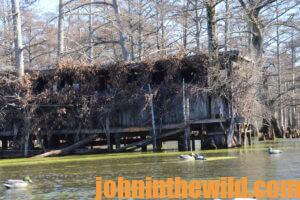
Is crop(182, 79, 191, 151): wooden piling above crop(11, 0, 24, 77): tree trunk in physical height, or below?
below

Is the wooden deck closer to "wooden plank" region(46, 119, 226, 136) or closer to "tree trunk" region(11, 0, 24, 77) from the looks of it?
"wooden plank" region(46, 119, 226, 136)

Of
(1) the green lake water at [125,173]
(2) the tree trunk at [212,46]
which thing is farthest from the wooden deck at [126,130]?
(1) the green lake water at [125,173]

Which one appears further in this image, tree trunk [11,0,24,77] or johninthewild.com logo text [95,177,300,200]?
tree trunk [11,0,24,77]

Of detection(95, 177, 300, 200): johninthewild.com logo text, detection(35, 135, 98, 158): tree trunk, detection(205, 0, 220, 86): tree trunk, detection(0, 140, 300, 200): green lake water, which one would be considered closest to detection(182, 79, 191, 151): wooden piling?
detection(205, 0, 220, 86): tree trunk

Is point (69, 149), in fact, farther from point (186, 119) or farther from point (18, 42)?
point (18, 42)

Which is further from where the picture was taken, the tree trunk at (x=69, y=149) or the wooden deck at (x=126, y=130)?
the wooden deck at (x=126, y=130)

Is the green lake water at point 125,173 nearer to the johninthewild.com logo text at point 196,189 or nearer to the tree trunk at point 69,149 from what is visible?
the johninthewild.com logo text at point 196,189

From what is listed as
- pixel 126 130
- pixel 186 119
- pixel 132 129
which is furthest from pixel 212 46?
pixel 126 130

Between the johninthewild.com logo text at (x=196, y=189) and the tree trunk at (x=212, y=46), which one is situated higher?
the tree trunk at (x=212, y=46)

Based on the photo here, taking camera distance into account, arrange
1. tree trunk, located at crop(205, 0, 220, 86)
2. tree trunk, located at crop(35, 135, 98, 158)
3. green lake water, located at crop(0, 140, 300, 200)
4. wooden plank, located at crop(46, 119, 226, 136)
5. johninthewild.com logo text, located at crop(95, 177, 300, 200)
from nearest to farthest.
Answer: johninthewild.com logo text, located at crop(95, 177, 300, 200), green lake water, located at crop(0, 140, 300, 200), tree trunk, located at crop(35, 135, 98, 158), wooden plank, located at crop(46, 119, 226, 136), tree trunk, located at crop(205, 0, 220, 86)

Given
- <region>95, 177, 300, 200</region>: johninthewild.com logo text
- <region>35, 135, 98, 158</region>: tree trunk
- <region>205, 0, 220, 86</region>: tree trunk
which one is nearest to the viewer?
<region>95, 177, 300, 200</region>: johninthewild.com logo text

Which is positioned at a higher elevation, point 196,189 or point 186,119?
point 186,119

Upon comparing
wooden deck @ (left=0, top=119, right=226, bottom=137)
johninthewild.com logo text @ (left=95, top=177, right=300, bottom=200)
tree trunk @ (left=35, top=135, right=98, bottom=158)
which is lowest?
johninthewild.com logo text @ (left=95, top=177, right=300, bottom=200)

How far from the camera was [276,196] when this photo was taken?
36.6 ft
